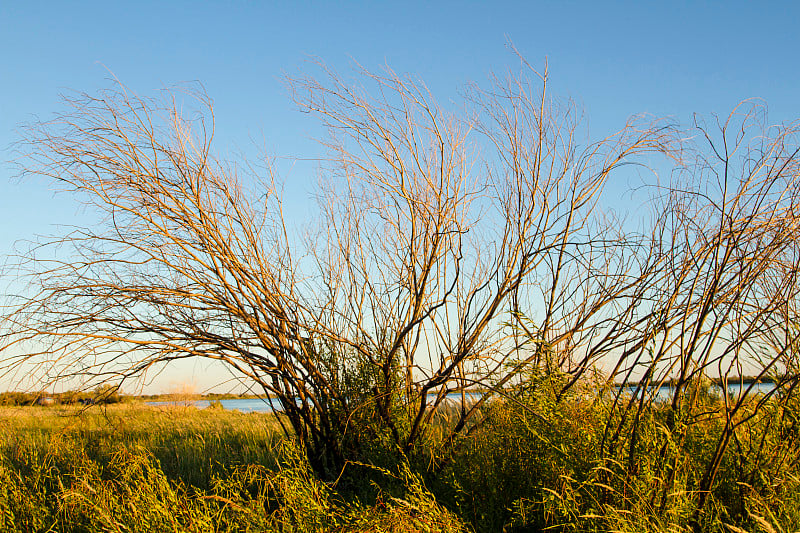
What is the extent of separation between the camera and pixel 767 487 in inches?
117

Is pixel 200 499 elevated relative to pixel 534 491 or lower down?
lower down

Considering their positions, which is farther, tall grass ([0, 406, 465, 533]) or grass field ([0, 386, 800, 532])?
tall grass ([0, 406, 465, 533])

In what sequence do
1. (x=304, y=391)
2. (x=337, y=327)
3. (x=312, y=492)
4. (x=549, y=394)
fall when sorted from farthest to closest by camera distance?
(x=337, y=327) < (x=304, y=391) < (x=312, y=492) < (x=549, y=394)

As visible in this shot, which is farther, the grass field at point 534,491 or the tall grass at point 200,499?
the tall grass at point 200,499

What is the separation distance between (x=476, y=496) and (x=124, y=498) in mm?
2573

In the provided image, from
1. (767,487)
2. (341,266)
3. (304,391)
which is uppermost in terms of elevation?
(341,266)

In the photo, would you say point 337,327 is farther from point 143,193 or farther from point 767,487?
point 767,487

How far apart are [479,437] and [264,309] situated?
1.95 metres

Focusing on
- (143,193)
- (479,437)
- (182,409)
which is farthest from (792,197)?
(182,409)

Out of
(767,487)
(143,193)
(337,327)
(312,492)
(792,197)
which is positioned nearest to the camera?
(767,487)

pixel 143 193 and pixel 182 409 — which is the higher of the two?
pixel 143 193

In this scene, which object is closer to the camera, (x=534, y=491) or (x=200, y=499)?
(x=534, y=491)

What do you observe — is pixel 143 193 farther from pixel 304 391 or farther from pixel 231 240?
pixel 304 391

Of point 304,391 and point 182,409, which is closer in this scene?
point 304,391
